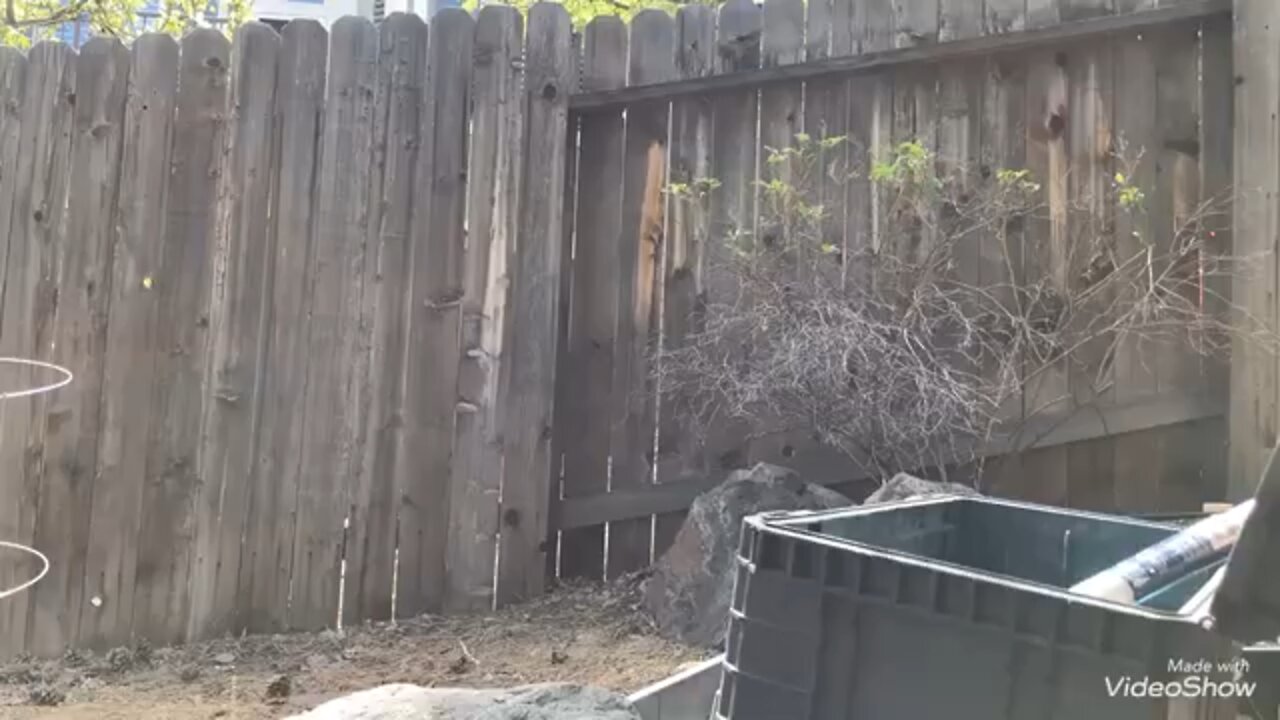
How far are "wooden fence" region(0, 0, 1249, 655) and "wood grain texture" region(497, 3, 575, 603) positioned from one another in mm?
12

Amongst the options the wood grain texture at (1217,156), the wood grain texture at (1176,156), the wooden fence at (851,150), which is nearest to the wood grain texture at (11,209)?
the wooden fence at (851,150)

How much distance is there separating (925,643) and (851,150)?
3.09 metres

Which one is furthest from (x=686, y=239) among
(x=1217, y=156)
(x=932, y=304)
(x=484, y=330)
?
(x=1217, y=156)

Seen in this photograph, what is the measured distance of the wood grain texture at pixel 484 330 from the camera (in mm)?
3959

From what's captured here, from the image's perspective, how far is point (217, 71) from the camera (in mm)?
4074

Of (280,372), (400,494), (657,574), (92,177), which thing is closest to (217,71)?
(92,177)

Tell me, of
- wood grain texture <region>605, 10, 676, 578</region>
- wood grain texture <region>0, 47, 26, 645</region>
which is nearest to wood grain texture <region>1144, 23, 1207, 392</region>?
wood grain texture <region>605, 10, 676, 578</region>

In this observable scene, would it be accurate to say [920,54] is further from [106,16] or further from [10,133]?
[106,16]

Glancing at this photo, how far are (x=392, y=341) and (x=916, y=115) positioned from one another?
221cm

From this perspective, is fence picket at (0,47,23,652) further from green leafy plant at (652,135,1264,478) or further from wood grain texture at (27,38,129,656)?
green leafy plant at (652,135,1264,478)

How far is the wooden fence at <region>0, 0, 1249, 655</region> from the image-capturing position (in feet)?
12.9

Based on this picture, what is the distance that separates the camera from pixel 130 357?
13.0ft

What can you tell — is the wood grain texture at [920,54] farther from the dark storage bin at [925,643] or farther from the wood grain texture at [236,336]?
the dark storage bin at [925,643]

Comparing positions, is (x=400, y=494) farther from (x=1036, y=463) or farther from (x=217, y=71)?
(x=1036, y=463)
